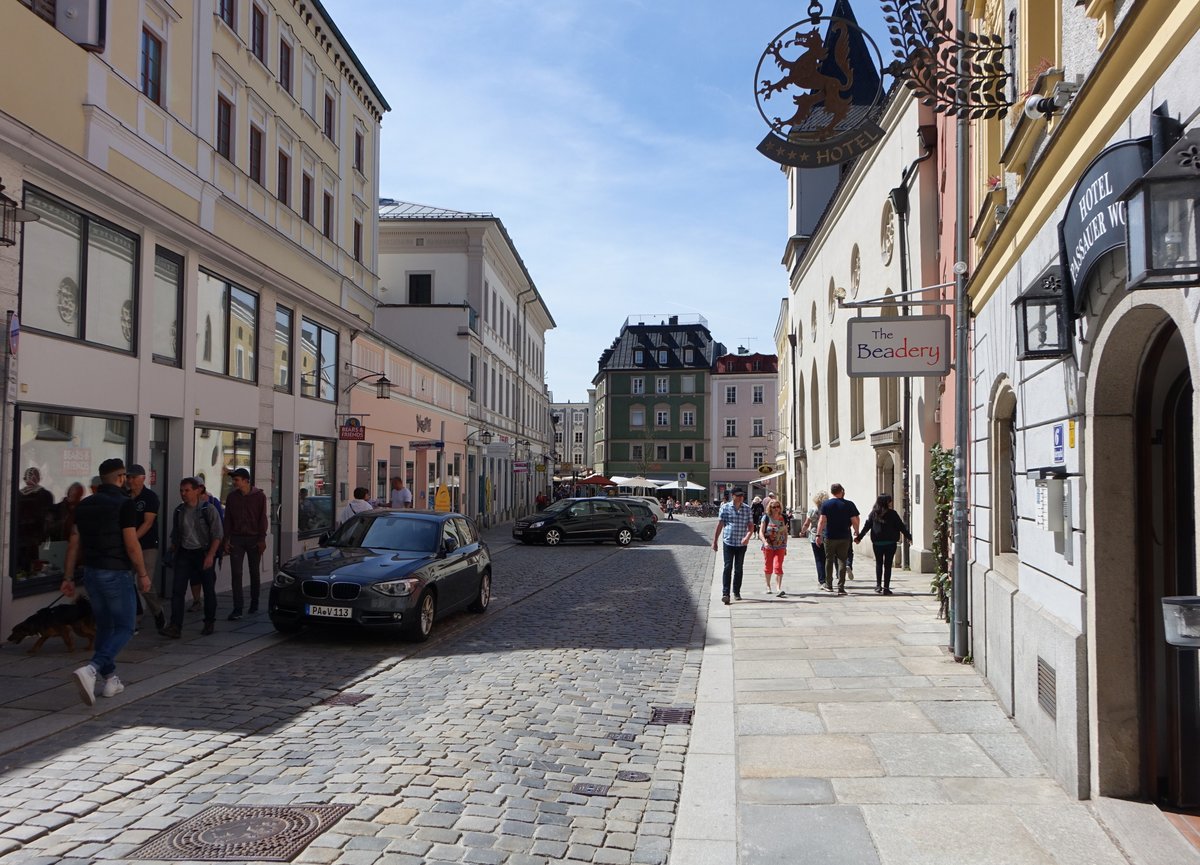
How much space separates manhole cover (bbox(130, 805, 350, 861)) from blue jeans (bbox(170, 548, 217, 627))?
247 inches

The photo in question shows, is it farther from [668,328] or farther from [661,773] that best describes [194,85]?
[668,328]

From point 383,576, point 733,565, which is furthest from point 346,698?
point 733,565

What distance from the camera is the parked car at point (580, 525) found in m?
29.7

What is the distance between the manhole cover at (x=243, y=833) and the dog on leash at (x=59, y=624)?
525 centimetres

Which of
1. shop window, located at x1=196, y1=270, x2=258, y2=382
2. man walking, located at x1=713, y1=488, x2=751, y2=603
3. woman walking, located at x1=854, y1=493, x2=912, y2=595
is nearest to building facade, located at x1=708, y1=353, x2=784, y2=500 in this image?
woman walking, located at x1=854, y1=493, x2=912, y2=595

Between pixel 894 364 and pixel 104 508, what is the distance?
794cm

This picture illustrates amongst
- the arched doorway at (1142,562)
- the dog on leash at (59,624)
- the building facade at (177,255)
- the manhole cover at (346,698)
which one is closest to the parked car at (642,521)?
the building facade at (177,255)

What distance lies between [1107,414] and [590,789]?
3.56 meters

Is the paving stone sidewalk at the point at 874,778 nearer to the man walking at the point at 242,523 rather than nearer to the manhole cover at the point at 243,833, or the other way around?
the manhole cover at the point at 243,833

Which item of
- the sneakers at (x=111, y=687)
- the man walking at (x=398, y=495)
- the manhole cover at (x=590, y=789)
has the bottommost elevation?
the manhole cover at (x=590, y=789)

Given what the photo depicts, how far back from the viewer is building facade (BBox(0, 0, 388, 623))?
10.9 meters

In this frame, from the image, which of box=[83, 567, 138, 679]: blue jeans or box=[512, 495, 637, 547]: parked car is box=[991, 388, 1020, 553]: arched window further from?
box=[512, 495, 637, 547]: parked car

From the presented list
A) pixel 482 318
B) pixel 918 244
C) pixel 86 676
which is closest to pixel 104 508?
pixel 86 676

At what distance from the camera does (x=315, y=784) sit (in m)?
5.82
